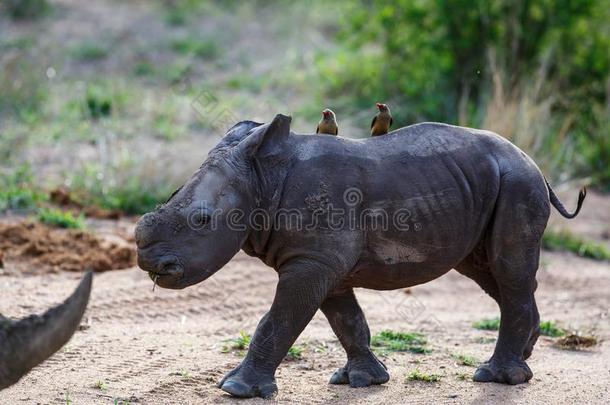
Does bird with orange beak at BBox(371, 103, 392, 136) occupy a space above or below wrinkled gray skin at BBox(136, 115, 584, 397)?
above

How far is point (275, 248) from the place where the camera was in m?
6.08

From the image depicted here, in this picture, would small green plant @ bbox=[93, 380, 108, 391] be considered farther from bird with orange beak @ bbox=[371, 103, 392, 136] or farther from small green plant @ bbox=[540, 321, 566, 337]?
small green plant @ bbox=[540, 321, 566, 337]

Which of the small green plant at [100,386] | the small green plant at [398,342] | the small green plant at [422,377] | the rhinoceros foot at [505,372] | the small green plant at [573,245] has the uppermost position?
the rhinoceros foot at [505,372]

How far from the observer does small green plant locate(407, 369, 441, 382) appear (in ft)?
21.7

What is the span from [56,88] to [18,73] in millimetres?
806

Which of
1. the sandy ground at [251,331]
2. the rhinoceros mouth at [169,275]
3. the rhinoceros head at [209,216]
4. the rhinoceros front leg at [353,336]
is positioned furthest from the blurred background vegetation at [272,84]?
the rhinoceros mouth at [169,275]

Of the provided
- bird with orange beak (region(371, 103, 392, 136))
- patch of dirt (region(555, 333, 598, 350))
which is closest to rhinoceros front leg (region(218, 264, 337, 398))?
bird with orange beak (region(371, 103, 392, 136))

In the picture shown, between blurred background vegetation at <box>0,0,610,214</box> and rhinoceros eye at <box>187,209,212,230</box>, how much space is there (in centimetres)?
500

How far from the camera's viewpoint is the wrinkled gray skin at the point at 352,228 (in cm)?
593

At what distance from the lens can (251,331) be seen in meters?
7.93

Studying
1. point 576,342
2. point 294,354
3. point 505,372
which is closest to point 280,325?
point 294,354

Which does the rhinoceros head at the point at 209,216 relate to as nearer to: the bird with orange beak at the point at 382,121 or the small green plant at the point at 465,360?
the bird with orange beak at the point at 382,121

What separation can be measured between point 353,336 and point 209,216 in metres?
1.29

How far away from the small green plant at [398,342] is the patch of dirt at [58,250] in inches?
106
